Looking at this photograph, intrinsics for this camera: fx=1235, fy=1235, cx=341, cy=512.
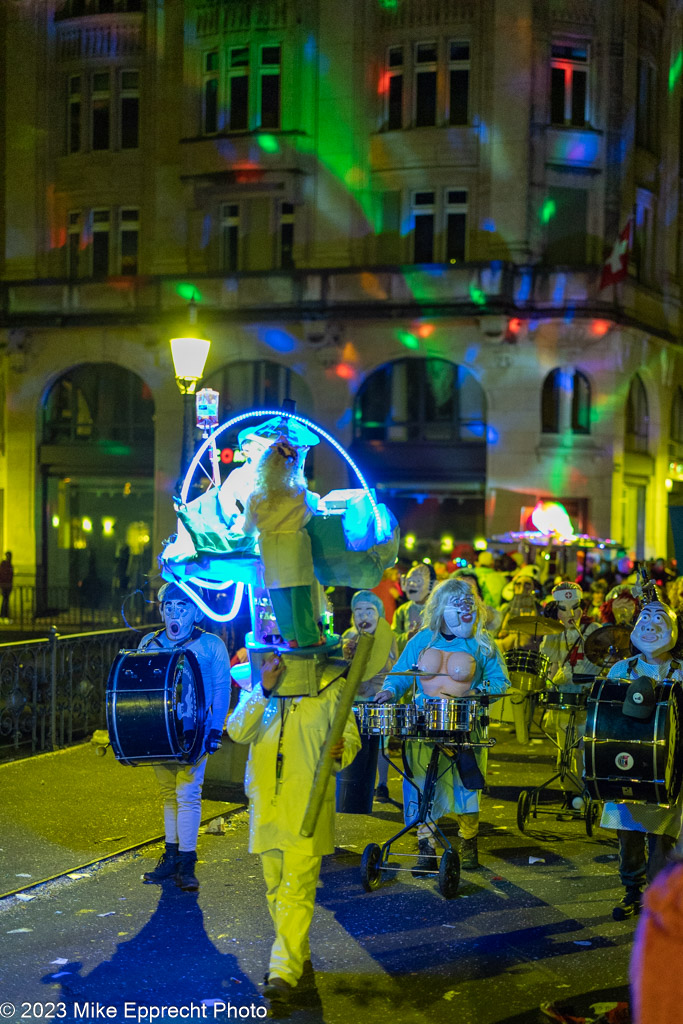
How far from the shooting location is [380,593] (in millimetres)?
13992

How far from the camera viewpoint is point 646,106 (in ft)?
96.8

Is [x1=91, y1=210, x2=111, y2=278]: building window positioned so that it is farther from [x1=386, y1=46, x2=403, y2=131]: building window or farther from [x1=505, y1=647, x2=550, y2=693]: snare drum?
[x1=505, y1=647, x2=550, y2=693]: snare drum

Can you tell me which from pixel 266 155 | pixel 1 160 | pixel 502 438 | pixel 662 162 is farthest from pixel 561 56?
pixel 1 160

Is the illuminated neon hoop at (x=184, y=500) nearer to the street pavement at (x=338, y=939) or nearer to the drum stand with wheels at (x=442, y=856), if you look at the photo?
the drum stand with wheels at (x=442, y=856)

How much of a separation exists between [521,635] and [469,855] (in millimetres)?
4965

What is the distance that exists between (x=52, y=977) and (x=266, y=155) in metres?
25.4

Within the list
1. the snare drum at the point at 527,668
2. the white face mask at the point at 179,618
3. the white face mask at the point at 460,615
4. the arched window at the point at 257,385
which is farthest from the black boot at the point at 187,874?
the arched window at the point at 257,385

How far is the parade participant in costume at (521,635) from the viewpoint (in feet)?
39.7

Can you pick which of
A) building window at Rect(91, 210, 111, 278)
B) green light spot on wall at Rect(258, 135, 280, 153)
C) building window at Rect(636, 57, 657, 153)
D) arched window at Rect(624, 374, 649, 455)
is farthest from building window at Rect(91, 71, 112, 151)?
arched window at Rect(624, 374, 649, 455)

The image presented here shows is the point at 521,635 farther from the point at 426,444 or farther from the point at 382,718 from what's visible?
the point at 426,444

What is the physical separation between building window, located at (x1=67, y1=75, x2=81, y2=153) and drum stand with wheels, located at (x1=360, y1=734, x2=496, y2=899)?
2672 centimetres

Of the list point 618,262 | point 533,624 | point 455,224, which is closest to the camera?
point 533,624

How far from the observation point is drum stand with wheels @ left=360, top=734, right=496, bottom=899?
731cm

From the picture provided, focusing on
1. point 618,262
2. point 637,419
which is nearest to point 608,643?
point 618,262
